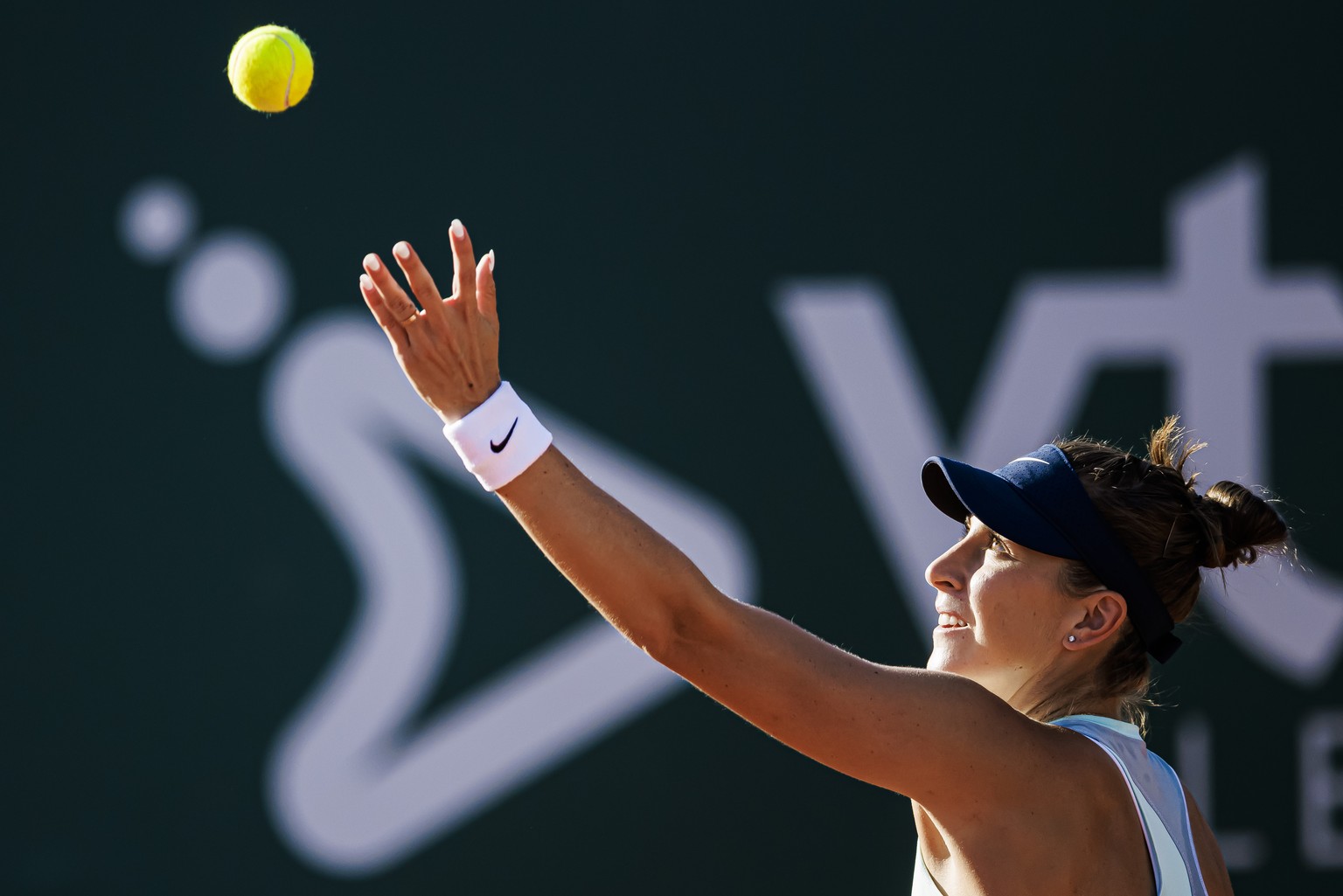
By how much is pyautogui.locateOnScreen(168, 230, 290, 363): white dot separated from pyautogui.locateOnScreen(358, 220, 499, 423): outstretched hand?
1944mm

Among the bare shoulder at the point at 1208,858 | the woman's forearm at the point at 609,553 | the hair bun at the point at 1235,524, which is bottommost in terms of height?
the bare shoulder at the point at 1208,858

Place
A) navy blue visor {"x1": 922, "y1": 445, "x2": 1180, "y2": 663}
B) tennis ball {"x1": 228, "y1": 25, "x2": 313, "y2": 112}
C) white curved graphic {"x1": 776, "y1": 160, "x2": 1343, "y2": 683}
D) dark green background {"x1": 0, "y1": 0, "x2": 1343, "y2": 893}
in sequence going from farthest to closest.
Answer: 1. white curved graphic {"x1": 776, "y1": 160, "x2": 1343, "y2": 683}
2. dark green background {"x1": 0, "y1": 0, "x2": 1343, "y2": 893}
3. tennis ball {"x1": 228, "y1": 25, "x2": 313, "y2": 112}
4. navy blue visor {"x1": 922, "y1": 445, "x2": 1180, "y2": 663}

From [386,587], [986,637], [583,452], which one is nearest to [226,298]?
[386,587]

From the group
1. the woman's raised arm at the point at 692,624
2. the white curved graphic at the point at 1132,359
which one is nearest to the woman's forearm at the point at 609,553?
the woman's raised arm at the point at 692,624

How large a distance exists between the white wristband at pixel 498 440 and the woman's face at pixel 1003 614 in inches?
21.6

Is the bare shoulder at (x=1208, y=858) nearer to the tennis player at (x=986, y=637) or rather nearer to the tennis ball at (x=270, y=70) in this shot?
the tennis player at (x=986, y=637)

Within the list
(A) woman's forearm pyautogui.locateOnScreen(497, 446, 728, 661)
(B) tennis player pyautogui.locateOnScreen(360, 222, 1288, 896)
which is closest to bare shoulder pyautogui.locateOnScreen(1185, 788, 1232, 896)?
(B) tennis player pyautogui.locateOnScreen(360, 222, 1288, 896)

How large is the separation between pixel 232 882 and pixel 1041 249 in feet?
7.60

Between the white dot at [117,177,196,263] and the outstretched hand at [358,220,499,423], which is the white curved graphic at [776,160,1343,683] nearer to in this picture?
the white dot at [117,177,196,263]

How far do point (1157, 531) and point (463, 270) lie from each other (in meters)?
0.77

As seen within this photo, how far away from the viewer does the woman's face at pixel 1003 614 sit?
1.44 m

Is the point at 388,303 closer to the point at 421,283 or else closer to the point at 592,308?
the point at 421,283

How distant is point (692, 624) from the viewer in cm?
121

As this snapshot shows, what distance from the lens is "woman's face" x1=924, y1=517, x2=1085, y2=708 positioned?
4.72ft
